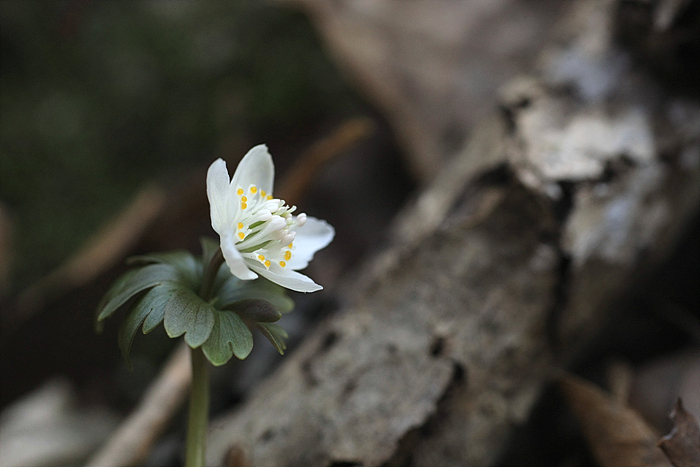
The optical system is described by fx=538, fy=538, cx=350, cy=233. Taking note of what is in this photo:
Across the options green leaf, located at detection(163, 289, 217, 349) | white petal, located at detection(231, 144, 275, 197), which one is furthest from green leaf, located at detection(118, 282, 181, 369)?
white petal, located at detection(231, 144, 275, 197)

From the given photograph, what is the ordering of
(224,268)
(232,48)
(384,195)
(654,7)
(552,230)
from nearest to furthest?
(224,268) → (552,230) → (654,7) → (384,195) → (232,48)

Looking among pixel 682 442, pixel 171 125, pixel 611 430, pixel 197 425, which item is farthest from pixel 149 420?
pixel 171 125

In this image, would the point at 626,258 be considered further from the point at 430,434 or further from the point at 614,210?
the point at 430,434

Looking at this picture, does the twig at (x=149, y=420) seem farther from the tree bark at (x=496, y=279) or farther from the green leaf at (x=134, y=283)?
the green leaf at (x=134, y=283)

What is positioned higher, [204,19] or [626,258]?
[204,19]

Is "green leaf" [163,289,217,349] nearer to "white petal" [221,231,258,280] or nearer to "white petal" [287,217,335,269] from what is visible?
"white petal" [221,231,258,280]

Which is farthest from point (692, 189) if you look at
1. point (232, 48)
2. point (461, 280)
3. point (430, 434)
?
point (232, 48)

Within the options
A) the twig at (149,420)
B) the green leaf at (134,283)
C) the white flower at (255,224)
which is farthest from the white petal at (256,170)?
the twig at (149,420)
